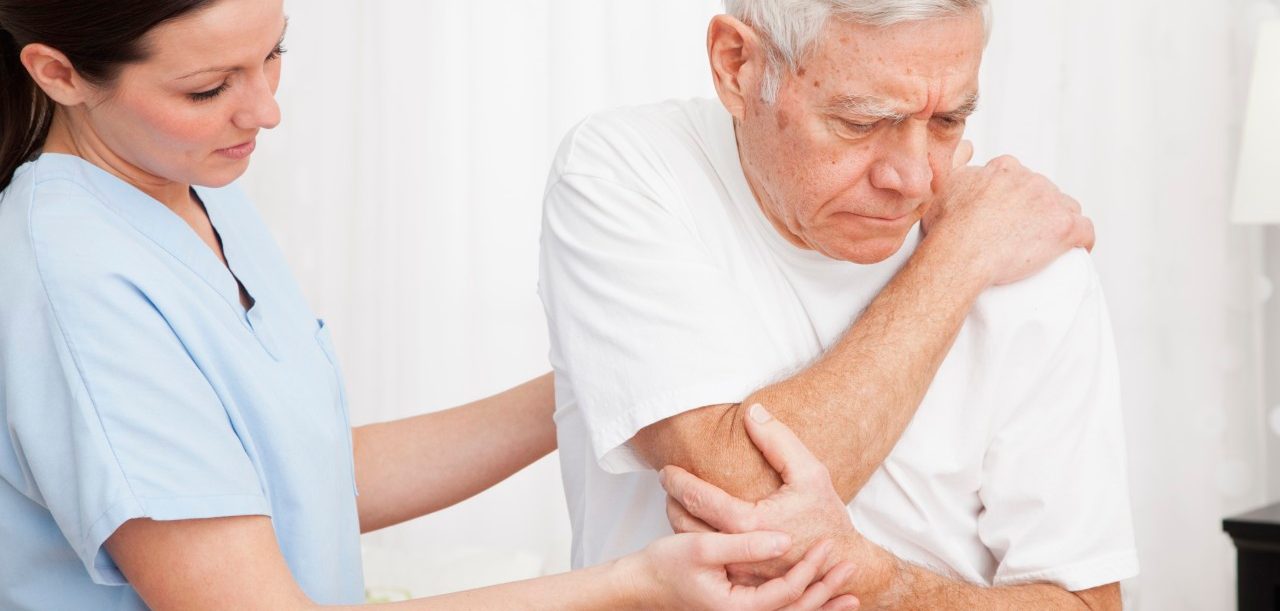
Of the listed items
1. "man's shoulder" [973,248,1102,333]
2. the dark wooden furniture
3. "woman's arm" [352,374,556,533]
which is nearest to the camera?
"man's shoulder" [973,248,1102,333]

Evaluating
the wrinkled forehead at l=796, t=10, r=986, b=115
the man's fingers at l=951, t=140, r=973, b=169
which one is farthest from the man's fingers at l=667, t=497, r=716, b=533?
the man's fingers at l=951, t=140, r=973, b=169

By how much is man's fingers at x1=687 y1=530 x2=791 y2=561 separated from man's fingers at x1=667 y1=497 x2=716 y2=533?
0.05m

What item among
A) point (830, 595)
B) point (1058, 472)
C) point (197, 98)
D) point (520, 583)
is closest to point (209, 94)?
point (197, 98)

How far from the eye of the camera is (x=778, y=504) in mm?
1301

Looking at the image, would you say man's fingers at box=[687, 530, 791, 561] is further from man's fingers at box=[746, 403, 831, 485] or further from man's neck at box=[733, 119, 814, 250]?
man's neck at box=[733, 119, 814, 250]

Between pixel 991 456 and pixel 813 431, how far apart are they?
0.30 meters

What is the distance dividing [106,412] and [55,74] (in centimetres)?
37

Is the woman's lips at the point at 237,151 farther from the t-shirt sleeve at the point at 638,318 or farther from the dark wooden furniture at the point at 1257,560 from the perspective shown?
the dark wooden furniture at the point at 1257,560

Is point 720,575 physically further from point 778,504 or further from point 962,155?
point 962,155

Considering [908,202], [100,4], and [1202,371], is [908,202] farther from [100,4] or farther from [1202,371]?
[1202,371]

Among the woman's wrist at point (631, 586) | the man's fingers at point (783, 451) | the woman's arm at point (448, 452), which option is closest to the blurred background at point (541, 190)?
the woman's arm at point (448, 452)

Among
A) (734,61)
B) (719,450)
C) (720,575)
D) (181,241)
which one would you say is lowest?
(720,575)

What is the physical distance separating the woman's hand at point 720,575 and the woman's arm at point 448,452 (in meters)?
0.56

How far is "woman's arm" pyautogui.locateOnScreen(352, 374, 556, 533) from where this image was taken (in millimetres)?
1852
